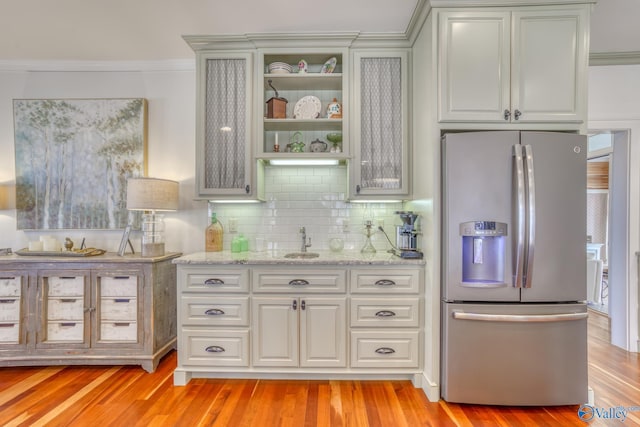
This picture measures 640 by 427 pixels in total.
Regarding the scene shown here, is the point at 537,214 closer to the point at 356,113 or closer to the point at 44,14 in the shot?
the point at 356,113

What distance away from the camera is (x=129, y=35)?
2.56 meters

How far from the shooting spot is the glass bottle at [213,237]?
109 inches

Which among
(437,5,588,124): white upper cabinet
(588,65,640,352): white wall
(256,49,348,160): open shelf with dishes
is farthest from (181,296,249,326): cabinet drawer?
(588,65,640,352): white wall

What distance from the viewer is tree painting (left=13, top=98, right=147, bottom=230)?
2920 millimetres

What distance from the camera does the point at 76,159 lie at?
2.93 metres

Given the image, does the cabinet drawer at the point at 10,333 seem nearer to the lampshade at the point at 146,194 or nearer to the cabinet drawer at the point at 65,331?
the cabinet drawer at the point at 65,331

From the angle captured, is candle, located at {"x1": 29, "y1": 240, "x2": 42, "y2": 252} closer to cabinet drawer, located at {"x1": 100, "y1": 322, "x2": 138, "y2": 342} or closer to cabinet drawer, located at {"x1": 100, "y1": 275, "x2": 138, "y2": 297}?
cabinet drawer, located at {"x1": 100, "y1": 275, "x2": 138, "y2": 297}

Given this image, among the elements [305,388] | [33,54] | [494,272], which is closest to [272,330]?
[305,388]

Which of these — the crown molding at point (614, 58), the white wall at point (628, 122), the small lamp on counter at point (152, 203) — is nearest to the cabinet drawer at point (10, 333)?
the small lamp on counter at point (152, 203)

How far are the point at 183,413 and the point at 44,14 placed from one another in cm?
301

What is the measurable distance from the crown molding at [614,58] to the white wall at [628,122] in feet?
0.13

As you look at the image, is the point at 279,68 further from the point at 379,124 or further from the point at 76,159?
the point at 76,159

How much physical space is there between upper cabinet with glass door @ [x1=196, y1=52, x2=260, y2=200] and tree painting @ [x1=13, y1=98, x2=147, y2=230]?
826 millimetres

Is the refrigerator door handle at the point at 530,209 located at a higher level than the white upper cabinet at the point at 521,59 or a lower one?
lower
